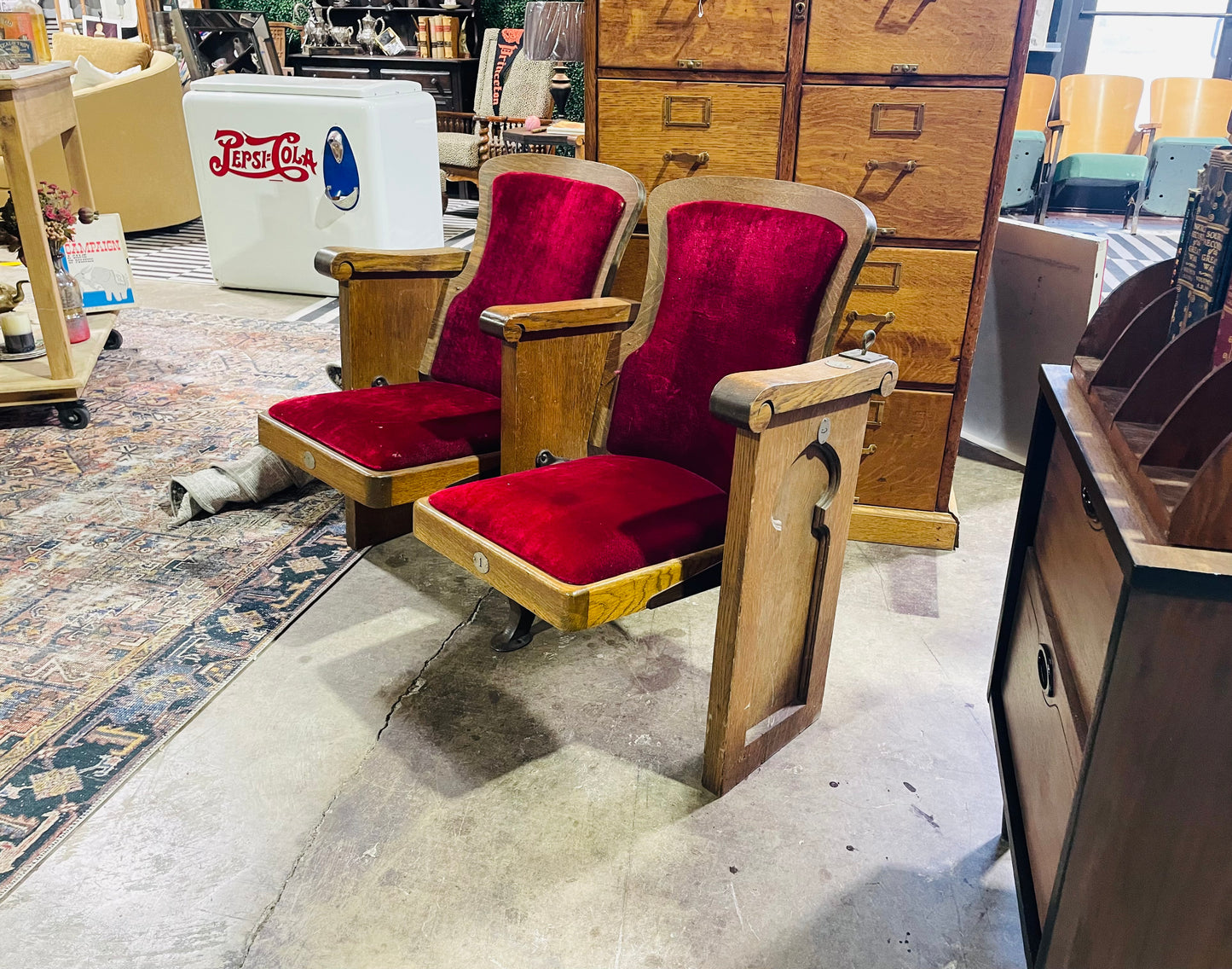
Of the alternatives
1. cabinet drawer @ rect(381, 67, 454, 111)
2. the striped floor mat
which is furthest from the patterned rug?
cabinet drawer @ rect(381, 67, 454, 111)

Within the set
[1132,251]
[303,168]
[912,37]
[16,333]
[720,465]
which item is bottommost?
[1132,251]

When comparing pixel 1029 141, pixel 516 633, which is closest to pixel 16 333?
pixel 516 633

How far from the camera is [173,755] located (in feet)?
5.48

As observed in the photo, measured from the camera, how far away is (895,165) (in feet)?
7.45

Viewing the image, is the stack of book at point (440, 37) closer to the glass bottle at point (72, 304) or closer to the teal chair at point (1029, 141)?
the teal chair at point (1029, 141)

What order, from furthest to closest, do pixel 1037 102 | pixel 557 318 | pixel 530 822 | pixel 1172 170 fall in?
pixel 1037 102 < pixel 1172 170 < pixel 557 318 < pixel 530 822

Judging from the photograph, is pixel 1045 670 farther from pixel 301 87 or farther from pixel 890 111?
pixel 301 87

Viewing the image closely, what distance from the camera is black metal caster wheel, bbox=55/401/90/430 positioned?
3.15 meters

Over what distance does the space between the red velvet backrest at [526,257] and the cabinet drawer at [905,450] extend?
2.90ft

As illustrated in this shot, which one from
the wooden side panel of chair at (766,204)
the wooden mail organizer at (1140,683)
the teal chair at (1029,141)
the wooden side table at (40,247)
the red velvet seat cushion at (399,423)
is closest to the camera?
the wooden mail organizer at (1140,683)

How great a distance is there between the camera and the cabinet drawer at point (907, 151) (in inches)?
86.8

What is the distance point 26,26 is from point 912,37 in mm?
2956

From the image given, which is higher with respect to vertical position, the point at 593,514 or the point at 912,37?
the point at 912,37

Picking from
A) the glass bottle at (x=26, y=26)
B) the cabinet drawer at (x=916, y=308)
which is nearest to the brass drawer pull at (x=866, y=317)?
the cabinet drawer at (x=916, y=308)
